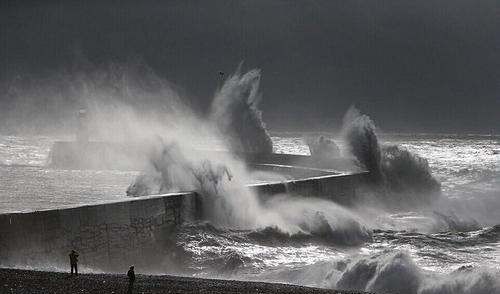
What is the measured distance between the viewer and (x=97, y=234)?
36.9 ft

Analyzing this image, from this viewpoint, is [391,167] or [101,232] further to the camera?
[391,167]

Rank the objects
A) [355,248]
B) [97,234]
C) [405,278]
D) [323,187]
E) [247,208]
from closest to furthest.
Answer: [405,278], [97,234], [355,248], [247,208], [323,187]

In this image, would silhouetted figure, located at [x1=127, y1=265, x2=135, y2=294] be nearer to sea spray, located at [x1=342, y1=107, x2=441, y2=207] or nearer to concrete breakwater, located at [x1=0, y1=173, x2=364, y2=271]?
concrete breakwater, located at [x1=0, y1=173, x2=364, y2=271]

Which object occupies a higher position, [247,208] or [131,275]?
[247,208]

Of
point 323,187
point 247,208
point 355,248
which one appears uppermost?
point 323,187

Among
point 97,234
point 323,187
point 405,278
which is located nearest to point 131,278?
point 97,234

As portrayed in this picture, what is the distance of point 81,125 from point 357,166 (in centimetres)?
2426

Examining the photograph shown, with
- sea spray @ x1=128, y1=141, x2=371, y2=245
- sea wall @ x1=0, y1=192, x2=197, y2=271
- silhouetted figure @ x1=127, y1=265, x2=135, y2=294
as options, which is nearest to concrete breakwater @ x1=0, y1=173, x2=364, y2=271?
sea wall @ x1=0, y1=192, x2=197, y2=271

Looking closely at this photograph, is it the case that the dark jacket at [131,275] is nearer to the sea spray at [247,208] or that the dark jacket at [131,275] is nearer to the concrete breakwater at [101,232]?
the concrete breakwater at [101,232]

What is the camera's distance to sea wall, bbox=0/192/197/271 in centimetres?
997

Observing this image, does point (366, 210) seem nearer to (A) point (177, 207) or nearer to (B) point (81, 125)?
(A) point (177, 207)

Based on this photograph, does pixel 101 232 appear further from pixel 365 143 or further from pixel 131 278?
pixel 365 143

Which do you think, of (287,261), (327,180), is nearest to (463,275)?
(287,261)

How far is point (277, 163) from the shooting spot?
3125 cm
